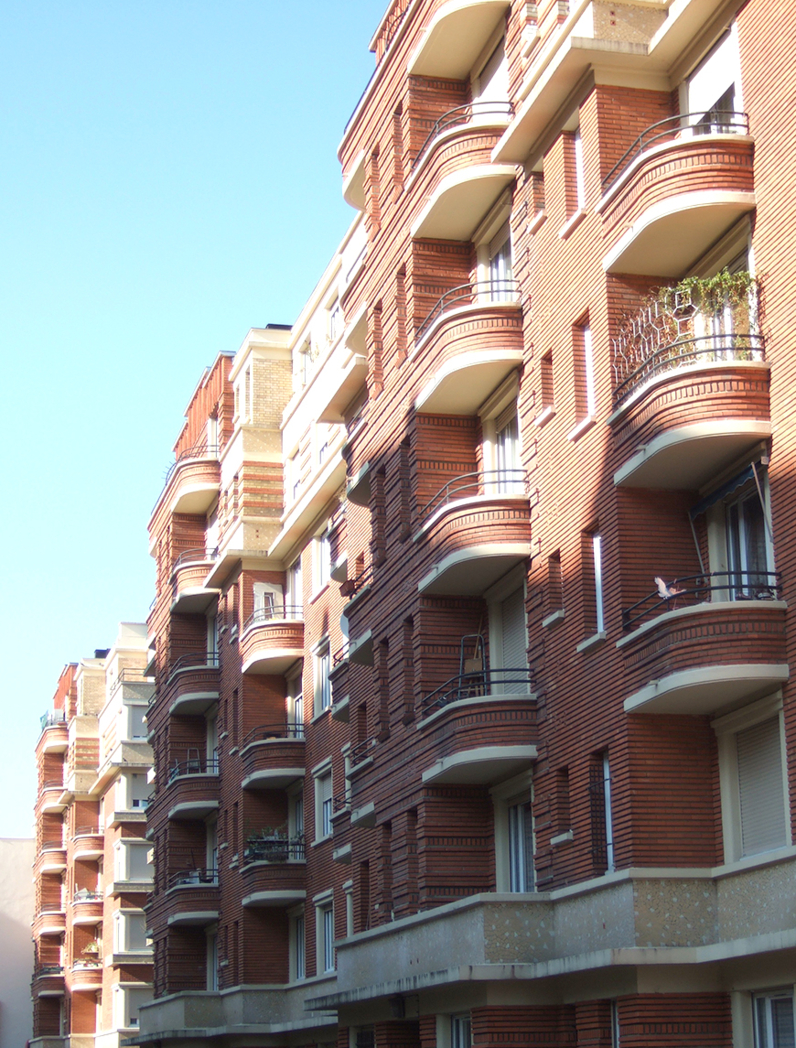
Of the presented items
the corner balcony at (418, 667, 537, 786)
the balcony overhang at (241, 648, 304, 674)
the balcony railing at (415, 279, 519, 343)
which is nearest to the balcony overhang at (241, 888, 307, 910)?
the balcony overhang at (241, 648, 304, 674)

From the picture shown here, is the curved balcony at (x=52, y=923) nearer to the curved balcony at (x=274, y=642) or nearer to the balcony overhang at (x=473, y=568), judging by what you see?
the curved balcony at (x=274, y=642)

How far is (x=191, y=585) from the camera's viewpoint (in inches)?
2188

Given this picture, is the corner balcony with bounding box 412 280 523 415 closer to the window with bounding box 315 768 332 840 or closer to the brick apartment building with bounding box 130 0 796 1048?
the brick apartment building with bounding box 130 0 796 1048

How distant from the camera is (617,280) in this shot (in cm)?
2519

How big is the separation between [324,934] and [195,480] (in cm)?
1838

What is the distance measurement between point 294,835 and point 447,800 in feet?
62.5

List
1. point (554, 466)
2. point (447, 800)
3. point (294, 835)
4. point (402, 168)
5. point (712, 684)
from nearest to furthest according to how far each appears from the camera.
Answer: point (712, 684) < point (554, 466) < point (447, 800) < point (402, 168) < point (294, 835)

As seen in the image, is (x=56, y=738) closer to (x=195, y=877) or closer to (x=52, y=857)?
(x=52, y=857)

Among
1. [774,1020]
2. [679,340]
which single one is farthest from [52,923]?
[679,340]

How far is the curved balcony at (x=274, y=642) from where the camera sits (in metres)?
48.4

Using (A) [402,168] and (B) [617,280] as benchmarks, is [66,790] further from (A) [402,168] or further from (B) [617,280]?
(B) [617,280]

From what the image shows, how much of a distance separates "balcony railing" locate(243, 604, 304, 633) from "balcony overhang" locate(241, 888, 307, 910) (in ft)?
26.1

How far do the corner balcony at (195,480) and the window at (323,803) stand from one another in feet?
46.0

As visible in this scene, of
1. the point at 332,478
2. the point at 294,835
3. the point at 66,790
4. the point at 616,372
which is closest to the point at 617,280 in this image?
the point at 616,372
